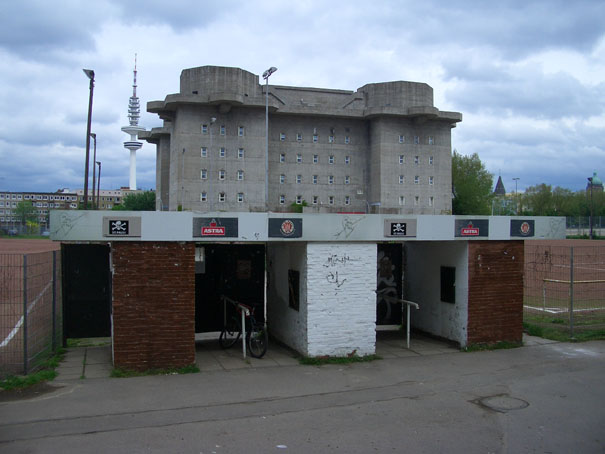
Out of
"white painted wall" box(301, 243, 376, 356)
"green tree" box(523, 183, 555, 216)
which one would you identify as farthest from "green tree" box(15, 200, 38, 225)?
"white painted wall" box(301, 243, 376, 356)

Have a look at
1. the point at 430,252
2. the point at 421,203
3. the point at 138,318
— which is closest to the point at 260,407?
the point at 138,318

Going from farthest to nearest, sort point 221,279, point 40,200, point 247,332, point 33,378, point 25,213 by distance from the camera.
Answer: point 40,200 → point 25,213 → point 221,279 → point 247,332 → point 33,378

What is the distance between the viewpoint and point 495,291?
11.7m

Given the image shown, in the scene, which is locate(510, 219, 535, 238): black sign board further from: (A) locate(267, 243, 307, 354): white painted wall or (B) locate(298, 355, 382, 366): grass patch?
(A) locate(267, 243, 307, 354): white painted wall

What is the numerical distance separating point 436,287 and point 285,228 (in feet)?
15.6

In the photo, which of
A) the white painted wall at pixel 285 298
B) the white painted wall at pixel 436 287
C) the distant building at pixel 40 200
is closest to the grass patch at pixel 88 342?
the white painted wall at pixel 285 298

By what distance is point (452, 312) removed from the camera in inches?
476

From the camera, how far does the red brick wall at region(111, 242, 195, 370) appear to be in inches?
365

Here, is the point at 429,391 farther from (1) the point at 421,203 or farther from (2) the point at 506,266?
(1) the point at 421,203

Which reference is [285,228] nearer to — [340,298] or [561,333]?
[340,298]

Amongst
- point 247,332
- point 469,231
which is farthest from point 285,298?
point 469,231

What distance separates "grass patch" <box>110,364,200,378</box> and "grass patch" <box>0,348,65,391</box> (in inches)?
41.2

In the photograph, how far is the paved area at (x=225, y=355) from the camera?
9.65 metres

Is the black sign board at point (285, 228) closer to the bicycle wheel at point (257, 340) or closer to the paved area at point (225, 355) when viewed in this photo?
the bicycle wheel at point (257, 340)
